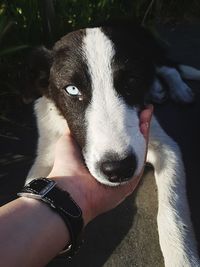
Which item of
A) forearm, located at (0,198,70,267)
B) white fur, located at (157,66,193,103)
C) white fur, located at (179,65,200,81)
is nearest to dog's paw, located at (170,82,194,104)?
white fur, located at (157,66,193,103)

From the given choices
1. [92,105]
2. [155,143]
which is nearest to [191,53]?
[155,143]

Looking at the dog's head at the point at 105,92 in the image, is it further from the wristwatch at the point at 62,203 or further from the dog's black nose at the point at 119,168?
the wristwatch at the point at 62,203

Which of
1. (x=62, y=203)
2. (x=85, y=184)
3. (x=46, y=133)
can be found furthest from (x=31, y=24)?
(x=62, y=203)

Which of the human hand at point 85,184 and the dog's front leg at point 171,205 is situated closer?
the human hand at point 85,184

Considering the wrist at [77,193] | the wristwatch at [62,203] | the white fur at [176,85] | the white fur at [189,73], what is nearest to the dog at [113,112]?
the wrist at [77,193]

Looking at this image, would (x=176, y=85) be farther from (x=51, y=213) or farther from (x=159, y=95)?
(x=51, y=213)

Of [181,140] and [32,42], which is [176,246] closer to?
[181,140]

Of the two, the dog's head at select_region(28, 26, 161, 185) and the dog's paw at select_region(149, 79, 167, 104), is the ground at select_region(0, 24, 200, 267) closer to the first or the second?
the dog's paw at select_region(149, 79, 167, 104)
